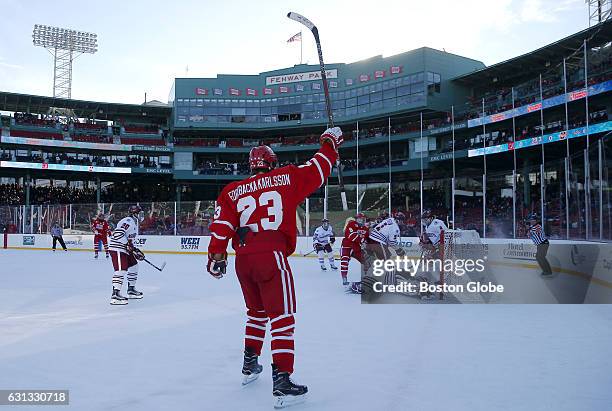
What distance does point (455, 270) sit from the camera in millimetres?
8375

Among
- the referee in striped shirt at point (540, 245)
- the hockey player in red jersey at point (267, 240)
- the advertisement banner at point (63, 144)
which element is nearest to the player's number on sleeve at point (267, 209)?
the hockey player in red jersey at point (267, 240)

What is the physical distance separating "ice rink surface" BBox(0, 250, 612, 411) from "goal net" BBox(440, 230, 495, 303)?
791mm

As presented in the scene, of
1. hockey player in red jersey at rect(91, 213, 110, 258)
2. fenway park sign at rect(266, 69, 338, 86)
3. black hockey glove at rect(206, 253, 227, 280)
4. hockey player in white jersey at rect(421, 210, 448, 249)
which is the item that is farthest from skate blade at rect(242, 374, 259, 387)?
fenway park sign at rect(266, 69, 338, 86)

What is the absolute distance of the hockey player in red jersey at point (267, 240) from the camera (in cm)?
338

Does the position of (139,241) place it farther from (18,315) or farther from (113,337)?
(113,337)

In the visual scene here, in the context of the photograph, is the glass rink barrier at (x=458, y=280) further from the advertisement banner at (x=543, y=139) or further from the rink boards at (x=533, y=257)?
the advertisement banner at (x=543, y=139)

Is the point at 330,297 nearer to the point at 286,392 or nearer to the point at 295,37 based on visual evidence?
the point at 286,392

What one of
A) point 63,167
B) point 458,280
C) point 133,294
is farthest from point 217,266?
point 63,167

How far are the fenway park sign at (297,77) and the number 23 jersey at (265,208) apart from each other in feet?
132

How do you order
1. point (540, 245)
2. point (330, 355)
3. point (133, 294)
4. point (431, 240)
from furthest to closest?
point (540, 245) → point (431, 240) → point (133, 294) → point (330, 355)

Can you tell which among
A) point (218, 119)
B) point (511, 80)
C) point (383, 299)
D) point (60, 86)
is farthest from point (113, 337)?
point (60, 86)

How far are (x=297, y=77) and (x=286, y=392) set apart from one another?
139ft

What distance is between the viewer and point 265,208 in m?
3.52

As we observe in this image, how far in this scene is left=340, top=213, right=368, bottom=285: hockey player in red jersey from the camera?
31.5 feet
